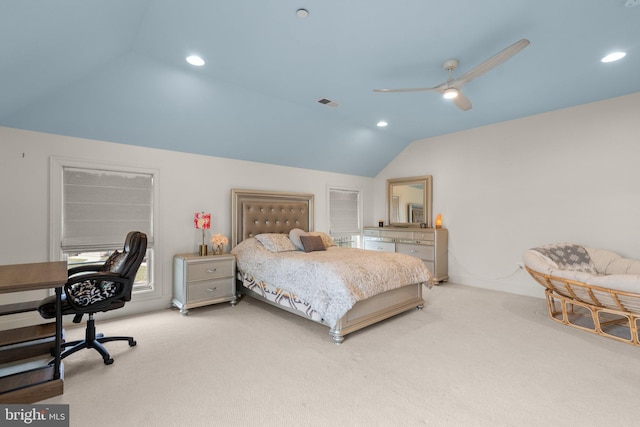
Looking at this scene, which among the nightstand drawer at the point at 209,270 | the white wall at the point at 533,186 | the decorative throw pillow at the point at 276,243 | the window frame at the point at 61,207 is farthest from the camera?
the decorative throw pillow at the point at 276,243

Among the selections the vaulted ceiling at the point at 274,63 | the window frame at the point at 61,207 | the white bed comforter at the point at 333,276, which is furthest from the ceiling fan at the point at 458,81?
the window frame at the point at 61,207

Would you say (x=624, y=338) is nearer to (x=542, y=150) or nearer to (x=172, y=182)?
(x=542, y=150)

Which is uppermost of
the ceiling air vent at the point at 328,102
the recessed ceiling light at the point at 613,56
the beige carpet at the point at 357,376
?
the recessed ceiling light at the point at 613,56

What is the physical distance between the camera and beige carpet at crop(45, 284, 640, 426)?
182 cm

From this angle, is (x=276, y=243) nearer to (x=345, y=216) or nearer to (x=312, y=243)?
(x=312, y=243)

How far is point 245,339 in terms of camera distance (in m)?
2.95

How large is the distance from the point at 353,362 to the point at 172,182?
329cm

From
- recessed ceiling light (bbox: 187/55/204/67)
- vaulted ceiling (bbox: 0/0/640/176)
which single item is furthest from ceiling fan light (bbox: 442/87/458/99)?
recessed ceiling light (bbox: 187/55/204/67)

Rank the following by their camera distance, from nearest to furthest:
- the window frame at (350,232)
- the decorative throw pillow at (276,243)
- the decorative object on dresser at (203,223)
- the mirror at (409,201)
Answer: the decorative object on dresser at (203,223) < the decorative throw pillow at (276,243) < the mirror at (409,201) < the window frame at (350,232)

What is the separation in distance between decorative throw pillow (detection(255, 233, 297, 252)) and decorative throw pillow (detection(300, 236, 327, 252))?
6.9 inches

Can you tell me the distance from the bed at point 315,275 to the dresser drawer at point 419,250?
152 cm

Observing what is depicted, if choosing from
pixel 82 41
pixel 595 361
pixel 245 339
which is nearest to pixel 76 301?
pixel 245 339

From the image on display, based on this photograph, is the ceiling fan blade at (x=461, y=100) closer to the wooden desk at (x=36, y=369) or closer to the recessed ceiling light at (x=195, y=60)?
the recessed ceiling light at (x=195, y=60)

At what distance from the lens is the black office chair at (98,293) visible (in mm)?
2393
